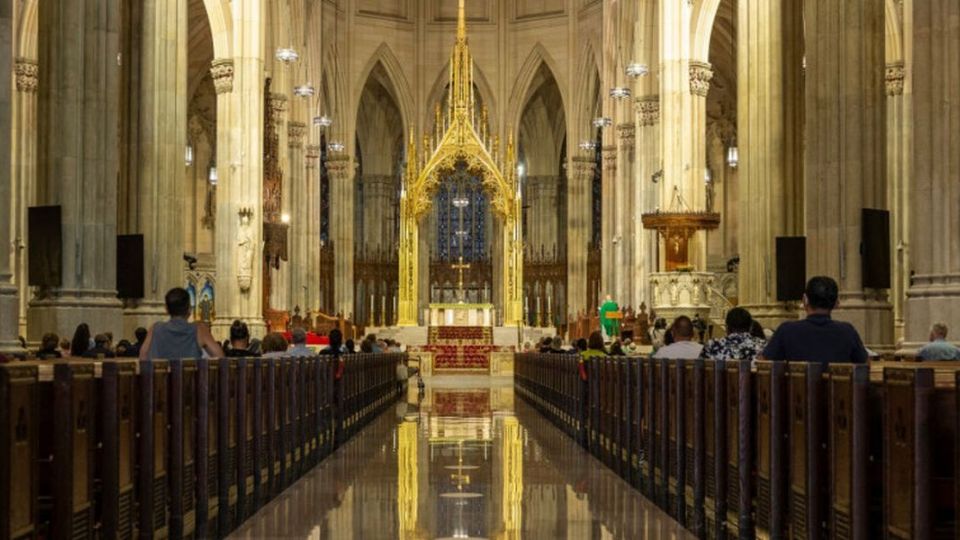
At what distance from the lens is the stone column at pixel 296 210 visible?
132 feet

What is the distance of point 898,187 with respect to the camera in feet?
91.5

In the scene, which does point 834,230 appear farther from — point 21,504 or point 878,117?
point 21,504

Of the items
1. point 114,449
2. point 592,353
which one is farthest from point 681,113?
point 114,449

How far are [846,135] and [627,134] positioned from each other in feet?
83.1

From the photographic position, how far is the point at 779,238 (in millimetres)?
19188

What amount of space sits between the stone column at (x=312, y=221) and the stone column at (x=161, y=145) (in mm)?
22611

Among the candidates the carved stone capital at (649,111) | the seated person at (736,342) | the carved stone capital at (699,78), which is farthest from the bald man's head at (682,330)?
the carved stone capital at (649,111)

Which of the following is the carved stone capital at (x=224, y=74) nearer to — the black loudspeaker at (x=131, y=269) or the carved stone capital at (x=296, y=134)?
the carved stone capital at (x=296, y=134)

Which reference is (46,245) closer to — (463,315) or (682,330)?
(682,330)

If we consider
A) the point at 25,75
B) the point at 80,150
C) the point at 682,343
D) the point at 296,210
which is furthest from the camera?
the point at 296,210

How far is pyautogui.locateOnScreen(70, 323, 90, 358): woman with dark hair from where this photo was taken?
43.2 ft

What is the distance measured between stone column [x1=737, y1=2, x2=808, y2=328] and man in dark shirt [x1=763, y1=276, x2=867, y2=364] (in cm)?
1450

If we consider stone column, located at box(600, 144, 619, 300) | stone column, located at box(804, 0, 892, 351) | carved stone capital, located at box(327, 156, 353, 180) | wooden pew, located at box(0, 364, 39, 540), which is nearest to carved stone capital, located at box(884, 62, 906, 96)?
stone column, located at box(804, 0, 892, 351)

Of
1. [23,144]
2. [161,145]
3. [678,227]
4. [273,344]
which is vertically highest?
[23,144]
